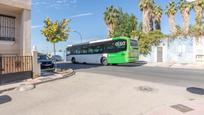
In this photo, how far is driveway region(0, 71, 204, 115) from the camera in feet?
23.5

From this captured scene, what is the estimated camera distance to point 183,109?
22.6 feet

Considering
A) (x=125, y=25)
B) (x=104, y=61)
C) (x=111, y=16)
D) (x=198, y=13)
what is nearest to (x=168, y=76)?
(x=104, y=61)

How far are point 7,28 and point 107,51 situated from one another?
1360 centimetres

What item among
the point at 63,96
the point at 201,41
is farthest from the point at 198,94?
the point at 201,41

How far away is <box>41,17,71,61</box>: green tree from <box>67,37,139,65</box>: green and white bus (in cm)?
717

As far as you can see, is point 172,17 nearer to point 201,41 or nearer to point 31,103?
point 201,41

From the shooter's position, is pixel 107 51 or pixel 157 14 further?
pixel 157 14

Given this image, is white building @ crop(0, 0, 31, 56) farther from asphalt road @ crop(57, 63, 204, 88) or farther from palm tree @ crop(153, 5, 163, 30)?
palm tree @ crop(153, 5, 163, 30)

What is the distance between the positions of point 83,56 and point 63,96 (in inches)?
876

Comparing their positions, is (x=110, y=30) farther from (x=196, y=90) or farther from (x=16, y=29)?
(x=196, y=90)

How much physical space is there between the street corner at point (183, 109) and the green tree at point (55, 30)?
13.2 metres

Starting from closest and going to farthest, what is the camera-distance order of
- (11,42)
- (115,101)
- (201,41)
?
(115,101) < (11,42) < (201,41)

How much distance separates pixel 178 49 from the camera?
29.2 meters

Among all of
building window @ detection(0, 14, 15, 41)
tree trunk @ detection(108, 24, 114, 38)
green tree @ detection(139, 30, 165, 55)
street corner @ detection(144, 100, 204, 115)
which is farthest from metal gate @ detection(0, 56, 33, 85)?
tree trunk @ detection(108, 24, 114, 38)
